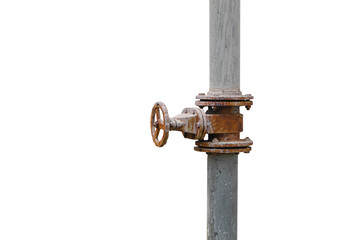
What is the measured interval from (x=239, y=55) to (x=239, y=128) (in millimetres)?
432

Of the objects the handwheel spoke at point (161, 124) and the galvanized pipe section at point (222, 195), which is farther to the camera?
the galvanized pipe section at point (222, 195)

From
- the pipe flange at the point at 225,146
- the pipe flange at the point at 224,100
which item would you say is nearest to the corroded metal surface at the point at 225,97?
the pipe flange at the point at 224,100

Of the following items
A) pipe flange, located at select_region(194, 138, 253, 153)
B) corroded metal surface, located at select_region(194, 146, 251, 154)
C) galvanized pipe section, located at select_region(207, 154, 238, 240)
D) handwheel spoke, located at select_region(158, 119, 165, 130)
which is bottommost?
galvanized pipe section, located at select_region(207, 154, 238, 240)

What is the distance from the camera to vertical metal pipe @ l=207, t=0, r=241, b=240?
4621 mm

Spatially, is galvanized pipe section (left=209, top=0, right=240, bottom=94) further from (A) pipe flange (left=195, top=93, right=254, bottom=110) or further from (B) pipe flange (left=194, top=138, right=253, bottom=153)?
(B) pipe flange (left=194, top=138, right=253, bottom=153)

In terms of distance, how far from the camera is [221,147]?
4.61 m

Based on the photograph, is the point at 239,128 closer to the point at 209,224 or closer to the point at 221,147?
the point at 221,147

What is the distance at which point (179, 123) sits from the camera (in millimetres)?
4570

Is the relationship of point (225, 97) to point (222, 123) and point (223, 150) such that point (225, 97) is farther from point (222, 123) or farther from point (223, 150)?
point (223, 150)

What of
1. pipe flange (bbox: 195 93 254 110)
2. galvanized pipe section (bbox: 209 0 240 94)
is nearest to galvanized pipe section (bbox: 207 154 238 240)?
pipe flange (bbox: 195 93 254 110)

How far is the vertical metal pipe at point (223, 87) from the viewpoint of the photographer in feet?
15.2

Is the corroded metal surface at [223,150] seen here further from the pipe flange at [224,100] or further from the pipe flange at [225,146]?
the pipe flange at [224,100]

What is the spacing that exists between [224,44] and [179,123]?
1.75 feet

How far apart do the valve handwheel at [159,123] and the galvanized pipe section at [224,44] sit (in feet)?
1.06
